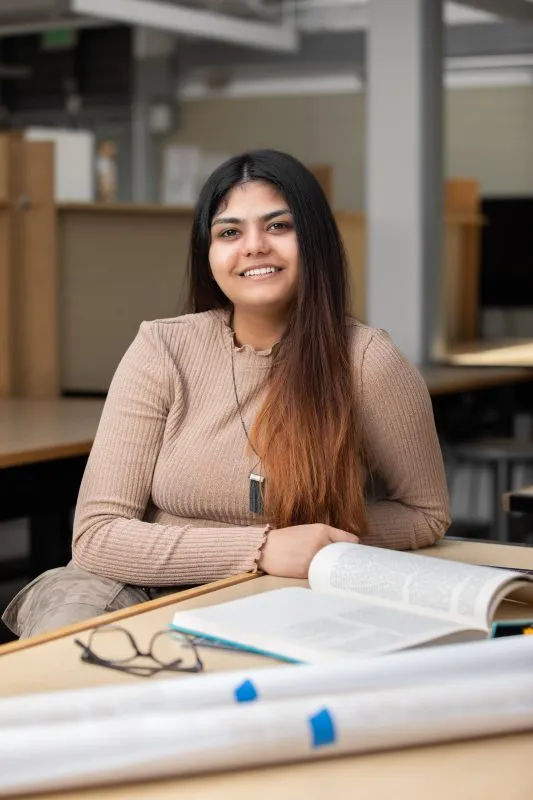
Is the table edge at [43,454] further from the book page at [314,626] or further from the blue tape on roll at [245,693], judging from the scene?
the blue tape on roll at [245,693]

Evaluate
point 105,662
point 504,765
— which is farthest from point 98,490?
point 504,765

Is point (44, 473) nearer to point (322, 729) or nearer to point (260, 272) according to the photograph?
point (260, 272)

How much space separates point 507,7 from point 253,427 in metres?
4.68

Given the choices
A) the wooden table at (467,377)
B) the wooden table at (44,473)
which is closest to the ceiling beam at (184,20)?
the wooden table at (467,377)

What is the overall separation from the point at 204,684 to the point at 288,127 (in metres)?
11.1

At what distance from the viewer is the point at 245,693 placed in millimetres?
1051

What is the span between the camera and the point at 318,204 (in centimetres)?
201

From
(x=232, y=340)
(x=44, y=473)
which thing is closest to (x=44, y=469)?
(x=44, y=473)

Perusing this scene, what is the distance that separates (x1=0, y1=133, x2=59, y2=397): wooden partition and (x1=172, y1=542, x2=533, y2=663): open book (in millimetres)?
2648

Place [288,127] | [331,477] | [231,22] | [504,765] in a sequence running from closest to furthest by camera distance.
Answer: [504,765]
[331,477]
[231,22]
[288,127]

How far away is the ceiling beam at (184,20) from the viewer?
581 centimetres

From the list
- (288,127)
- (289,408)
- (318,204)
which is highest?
(288,127)

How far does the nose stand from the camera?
6.53ft

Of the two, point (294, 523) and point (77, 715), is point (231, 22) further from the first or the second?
point (77, 715)
